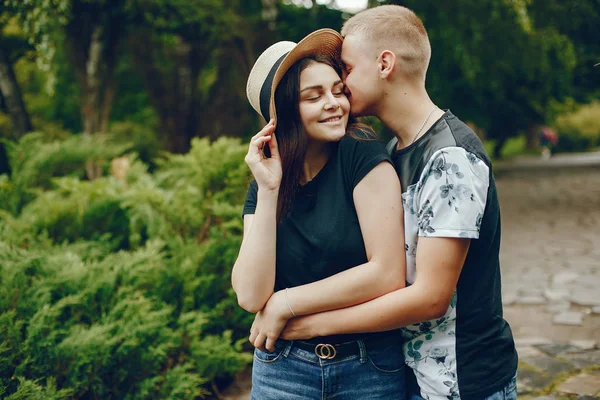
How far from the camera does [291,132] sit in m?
1.98

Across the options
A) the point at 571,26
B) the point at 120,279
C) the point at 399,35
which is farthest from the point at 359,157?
the point at 571,26

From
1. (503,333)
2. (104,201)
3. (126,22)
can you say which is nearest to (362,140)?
(503,333)

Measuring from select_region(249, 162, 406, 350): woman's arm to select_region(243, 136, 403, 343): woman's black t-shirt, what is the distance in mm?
55

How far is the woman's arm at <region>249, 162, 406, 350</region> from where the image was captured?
1770mm

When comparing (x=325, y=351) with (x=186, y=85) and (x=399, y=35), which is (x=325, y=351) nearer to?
(x=399, y=35)

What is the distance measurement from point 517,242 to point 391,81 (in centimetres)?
770

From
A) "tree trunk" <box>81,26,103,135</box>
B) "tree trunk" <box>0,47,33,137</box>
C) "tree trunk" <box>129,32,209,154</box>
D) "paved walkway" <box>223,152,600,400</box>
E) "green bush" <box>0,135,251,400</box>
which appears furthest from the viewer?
"tree trunk" <box>129,32,209,154</box>

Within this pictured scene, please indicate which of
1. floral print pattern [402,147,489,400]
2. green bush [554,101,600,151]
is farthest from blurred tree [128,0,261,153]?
green bush [554,101,600,151]

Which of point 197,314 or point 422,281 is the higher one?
point 422,281

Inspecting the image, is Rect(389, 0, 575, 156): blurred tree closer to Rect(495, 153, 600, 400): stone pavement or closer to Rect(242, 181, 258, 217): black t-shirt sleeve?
Rect(495, 153, 600, 400): stone pavement

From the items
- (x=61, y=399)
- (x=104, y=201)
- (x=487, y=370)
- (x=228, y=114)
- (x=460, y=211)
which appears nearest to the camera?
(x=460, y=211)

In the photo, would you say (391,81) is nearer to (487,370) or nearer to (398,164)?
(398,164)

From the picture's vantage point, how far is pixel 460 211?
163 centimetres

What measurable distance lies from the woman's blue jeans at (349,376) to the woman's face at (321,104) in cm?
70
